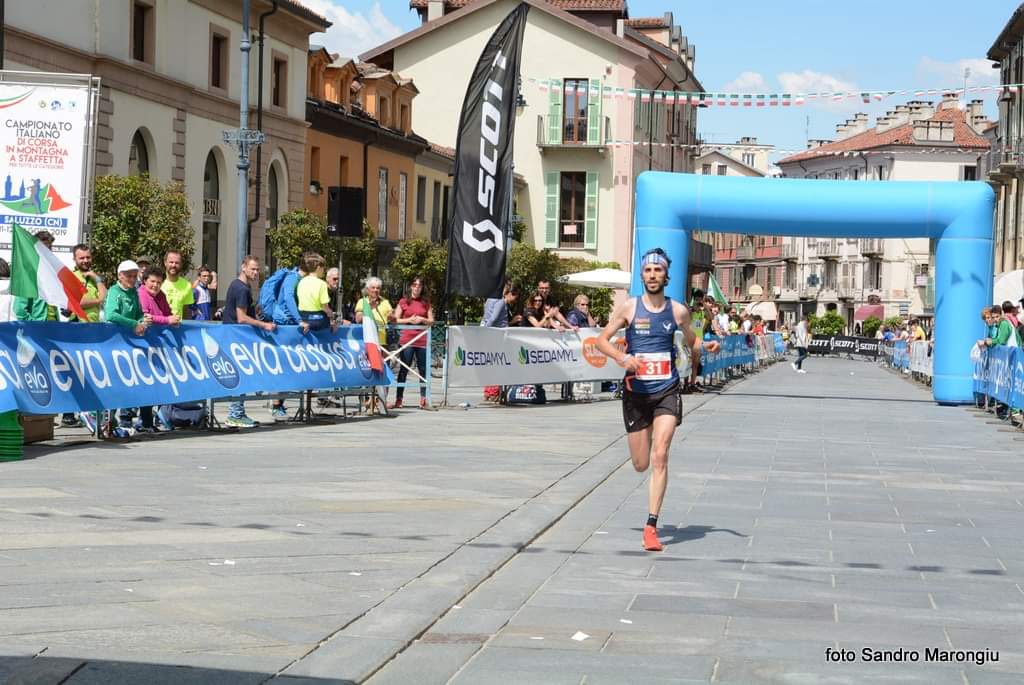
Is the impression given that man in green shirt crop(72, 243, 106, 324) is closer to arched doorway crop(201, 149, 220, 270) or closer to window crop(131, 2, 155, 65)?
window crop(131, 2, 155, 65)

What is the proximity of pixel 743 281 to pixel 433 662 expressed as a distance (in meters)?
133

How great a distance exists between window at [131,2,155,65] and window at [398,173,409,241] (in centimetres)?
1941

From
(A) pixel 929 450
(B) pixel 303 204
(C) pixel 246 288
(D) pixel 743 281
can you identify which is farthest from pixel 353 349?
(D) pixel 743 281

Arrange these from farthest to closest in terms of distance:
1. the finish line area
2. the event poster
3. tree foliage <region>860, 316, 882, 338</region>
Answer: tree foliage <region>860, 316, 882, 338</region>, the event poster, the finish line area

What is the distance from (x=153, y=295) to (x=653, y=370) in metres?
7.76

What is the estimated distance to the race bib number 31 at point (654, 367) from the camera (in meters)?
9.62

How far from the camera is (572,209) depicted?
66875 mm

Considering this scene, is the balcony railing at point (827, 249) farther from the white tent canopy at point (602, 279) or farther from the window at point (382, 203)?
the white tent canopy at point (602, 279)

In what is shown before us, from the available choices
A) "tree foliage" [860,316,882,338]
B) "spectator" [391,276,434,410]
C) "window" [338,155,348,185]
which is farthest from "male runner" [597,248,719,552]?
"tree foliage" [860,316,882,338]

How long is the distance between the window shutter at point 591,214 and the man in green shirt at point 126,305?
5154 centimetres

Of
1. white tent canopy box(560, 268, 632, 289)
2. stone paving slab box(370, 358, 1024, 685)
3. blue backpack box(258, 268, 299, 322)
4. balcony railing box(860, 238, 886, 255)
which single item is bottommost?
stone paving slab box(370, 358, 1024, 685)

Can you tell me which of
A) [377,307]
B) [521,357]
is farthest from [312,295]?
[521,357]

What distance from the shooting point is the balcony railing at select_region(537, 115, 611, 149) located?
65500 mm

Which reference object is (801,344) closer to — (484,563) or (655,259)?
(655,259)
